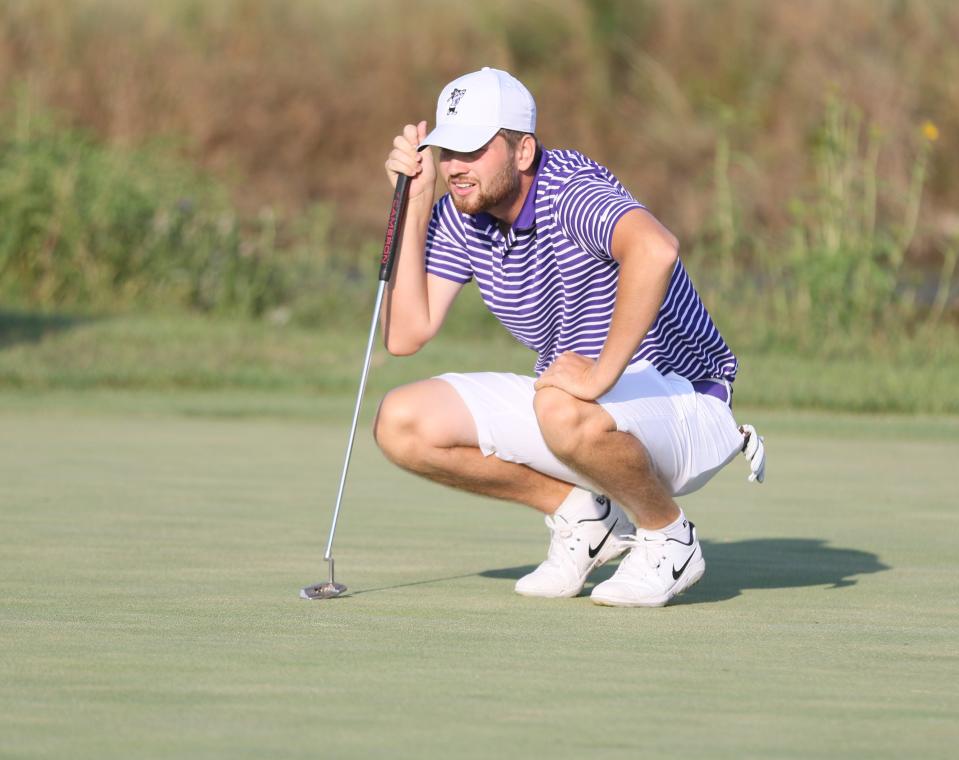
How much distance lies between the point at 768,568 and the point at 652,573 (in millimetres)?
881

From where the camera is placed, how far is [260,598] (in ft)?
16.5

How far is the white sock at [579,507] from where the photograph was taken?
17.6 feet

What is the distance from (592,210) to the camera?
482 centimetres

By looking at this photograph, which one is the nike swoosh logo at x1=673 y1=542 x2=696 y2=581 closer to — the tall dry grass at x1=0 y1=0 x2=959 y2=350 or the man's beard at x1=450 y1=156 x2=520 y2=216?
the man's beard at x1=450 y1=156 x2=520 y2=216

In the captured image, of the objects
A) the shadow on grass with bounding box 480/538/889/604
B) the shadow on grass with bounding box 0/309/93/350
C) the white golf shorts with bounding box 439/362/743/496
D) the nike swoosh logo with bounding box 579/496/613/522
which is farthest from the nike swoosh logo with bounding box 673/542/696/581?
the shadow on grass with bounding box 0/309/93/350

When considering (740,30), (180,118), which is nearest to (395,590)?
(180,118)

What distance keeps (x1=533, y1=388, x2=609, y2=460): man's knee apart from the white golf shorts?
0.14 meters

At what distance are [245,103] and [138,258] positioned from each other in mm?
7579

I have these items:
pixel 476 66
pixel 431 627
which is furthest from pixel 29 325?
pixel 476 66

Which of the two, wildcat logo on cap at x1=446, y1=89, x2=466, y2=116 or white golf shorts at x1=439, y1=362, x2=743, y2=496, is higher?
wildcat logo on cap at x1=446, y1=89, x2=466, y2=116

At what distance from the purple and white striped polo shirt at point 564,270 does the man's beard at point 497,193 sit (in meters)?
0.05

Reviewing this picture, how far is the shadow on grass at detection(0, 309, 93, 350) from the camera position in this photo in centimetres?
1295

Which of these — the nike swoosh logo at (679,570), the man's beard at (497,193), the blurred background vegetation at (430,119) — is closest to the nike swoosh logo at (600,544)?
the nike swoosh logo at (679,570)

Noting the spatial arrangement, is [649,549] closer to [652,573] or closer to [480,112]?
[652,573]
